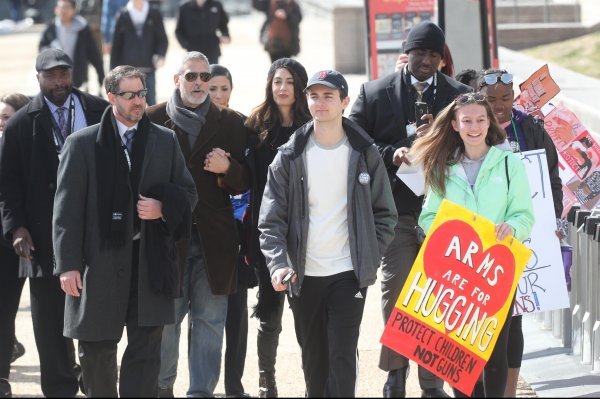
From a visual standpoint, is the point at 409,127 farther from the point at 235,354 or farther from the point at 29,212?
the point at 29,212

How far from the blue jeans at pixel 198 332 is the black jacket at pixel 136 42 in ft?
31.8

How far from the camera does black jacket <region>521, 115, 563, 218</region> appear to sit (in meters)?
7.62

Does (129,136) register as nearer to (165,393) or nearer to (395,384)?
(165,393)

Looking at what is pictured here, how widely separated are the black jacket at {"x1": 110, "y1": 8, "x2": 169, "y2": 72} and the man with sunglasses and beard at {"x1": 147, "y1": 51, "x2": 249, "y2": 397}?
9508mm

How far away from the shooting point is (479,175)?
6.84m

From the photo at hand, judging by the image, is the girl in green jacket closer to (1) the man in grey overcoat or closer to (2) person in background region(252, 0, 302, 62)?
(1) the man in grey overcoat

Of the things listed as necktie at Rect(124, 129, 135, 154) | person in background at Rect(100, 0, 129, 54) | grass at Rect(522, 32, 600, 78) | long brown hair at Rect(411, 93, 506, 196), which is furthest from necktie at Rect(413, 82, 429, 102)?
person in background at Rect(100, 0, 129, 54)

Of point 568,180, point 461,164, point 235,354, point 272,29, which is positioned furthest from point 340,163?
point 272,29

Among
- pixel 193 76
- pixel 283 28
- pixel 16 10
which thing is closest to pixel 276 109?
pixel 193 76

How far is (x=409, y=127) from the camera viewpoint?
7.72m

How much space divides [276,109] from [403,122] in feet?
2.47

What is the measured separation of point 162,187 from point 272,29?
1335 cm

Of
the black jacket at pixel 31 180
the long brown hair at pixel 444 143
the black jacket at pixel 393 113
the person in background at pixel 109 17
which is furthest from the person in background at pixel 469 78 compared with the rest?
the person in background at pixel 109 17

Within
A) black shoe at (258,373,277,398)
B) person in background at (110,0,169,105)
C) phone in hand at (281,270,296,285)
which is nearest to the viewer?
phone in hand at (281,270,296,285)
